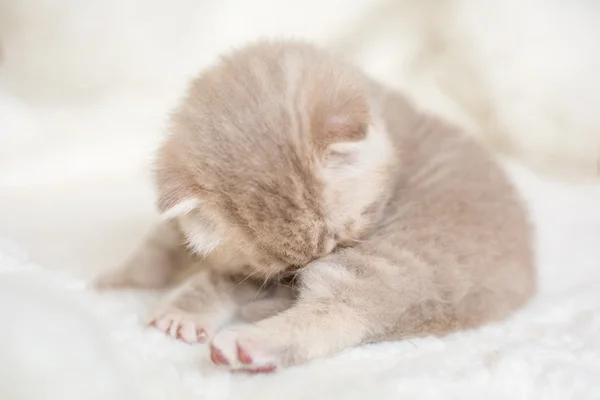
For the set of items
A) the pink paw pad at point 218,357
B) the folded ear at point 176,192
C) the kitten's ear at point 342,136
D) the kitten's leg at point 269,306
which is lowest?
the kitten's leg at point 269,306

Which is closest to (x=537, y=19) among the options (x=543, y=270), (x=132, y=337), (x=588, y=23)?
(x=588, y=23)

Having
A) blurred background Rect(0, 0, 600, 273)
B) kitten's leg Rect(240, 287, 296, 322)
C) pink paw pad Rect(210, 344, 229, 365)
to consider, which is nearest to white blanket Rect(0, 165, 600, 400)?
pink paw pad Rect(210, 344, 229, 365)

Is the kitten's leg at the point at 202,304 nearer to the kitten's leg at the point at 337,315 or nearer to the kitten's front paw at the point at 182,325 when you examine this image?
the kitten's front paw at the point at 182,325

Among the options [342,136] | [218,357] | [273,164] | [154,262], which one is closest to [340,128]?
[342,136]

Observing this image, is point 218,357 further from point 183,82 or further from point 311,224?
point 183,82

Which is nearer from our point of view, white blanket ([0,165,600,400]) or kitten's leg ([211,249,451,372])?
white blanket ([0,165,600,400])

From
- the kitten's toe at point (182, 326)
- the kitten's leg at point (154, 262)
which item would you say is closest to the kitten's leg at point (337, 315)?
the kitten's toe at point (182, 326)

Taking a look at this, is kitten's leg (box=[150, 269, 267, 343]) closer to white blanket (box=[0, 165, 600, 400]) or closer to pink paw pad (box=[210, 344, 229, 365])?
white blanket (box=[0, 165, 600, 400])

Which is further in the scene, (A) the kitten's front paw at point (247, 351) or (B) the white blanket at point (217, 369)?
(A) the kitten's front paw at point (247, 351)
